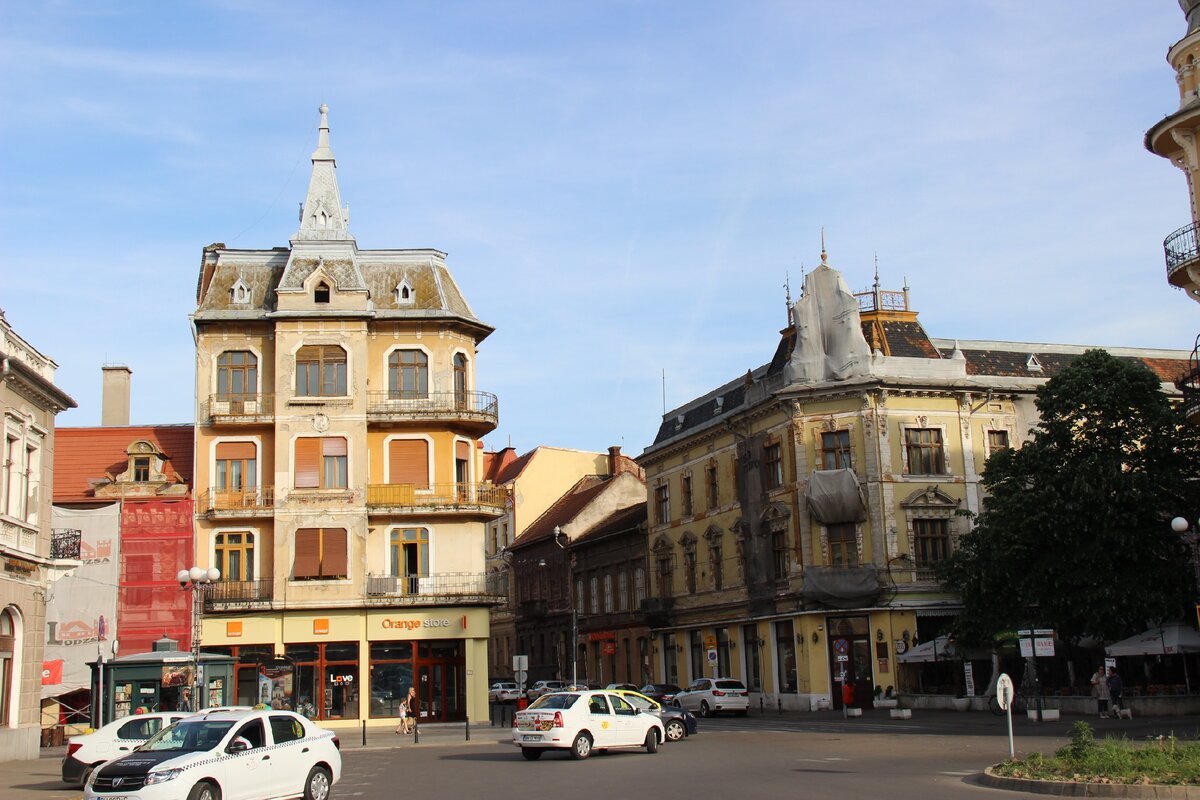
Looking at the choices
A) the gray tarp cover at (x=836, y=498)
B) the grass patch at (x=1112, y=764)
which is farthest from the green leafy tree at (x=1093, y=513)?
the grass patch at (x=1112, y=764)

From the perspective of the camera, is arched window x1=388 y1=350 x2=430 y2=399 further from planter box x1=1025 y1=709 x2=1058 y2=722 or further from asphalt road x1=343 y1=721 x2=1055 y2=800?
planter box x1=1025 y1=709 x2=1058 y2=722

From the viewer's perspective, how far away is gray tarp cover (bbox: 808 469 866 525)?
5025 centimetres

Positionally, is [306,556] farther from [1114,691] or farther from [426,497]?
[1114,691]

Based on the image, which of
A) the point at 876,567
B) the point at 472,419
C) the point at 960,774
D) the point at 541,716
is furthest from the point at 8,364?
the point at 876,567

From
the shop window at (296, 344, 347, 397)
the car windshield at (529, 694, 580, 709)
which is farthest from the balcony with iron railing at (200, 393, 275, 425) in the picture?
the car windshield at (529, 694, 580, 709)

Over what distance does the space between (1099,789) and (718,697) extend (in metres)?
32.1

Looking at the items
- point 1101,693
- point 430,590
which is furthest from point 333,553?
point 1101,693

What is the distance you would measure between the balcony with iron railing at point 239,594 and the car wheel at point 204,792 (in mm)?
28084

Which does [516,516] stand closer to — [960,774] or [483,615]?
[483,615]

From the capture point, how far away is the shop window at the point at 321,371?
46.7 metres

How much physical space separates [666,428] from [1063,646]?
26.4 meters

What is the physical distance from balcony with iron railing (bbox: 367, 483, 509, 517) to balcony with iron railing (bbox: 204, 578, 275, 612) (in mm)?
4601

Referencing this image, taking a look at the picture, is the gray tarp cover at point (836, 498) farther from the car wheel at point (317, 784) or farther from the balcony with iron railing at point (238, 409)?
the car wheel at point (317, 784)

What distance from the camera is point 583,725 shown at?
91.8 feet
